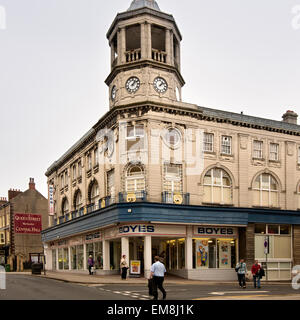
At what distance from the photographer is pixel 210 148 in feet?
117

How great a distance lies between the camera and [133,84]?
116 ft

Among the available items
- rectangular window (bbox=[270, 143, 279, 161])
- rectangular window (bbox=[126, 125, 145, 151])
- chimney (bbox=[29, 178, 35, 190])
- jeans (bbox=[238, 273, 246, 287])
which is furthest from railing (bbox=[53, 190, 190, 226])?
chimney (bbox=[29, 178, 35, 190])

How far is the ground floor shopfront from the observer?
3253cm

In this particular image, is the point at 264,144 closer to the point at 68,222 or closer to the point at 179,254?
the point at 179,254

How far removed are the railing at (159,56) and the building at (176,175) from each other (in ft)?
0.31

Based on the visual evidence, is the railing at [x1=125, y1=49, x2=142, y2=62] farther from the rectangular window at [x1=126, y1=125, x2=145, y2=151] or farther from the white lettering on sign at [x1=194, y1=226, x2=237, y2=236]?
the white lettering on sign at [x1=194, y1=226, x2=237, y2=236]

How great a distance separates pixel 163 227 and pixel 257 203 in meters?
9.22

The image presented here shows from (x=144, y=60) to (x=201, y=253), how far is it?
51.4 feet

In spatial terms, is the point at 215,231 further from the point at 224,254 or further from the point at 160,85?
the point at 160,85
